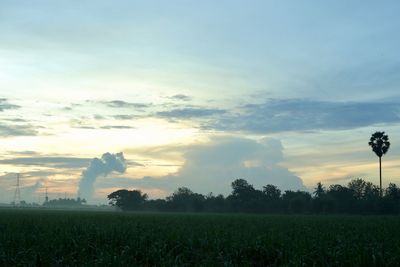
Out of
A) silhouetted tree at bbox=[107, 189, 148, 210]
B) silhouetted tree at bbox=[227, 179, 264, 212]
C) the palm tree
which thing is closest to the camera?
the palm tree

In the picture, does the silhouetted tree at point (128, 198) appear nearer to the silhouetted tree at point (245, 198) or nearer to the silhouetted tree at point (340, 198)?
the silhouetted tree at point (245, 198)

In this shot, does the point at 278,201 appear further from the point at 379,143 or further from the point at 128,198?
the point at 128,198

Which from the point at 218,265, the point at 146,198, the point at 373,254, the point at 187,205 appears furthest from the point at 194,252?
the point at 146,198

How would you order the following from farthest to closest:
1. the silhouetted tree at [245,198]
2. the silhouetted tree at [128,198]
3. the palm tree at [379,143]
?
the silhouetted tree at [128,198], the silhouetted tree at [245,198], the palm tree at [379,143]

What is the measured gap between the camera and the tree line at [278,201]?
102688 mm

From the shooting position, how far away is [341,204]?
107438mm

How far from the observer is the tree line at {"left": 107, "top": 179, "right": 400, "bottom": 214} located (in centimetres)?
10269

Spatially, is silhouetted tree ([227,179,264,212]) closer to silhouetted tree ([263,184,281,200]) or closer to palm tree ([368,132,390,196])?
silhouetted tree ([263,184,281,200])

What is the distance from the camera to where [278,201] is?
126 m

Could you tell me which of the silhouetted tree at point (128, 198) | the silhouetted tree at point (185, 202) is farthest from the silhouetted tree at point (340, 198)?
the silhouetted tree at point (128, 198)

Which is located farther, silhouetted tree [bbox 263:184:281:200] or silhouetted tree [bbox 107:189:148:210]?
silhouetted tree [bbox 107:189:148:210]

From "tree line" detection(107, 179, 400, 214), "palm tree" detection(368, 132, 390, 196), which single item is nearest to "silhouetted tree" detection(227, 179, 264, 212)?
"tree line" detection(107, 179, 400, 214)

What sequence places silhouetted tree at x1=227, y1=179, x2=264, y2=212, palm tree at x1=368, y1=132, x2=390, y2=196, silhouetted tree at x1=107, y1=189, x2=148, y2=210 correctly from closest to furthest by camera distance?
palm tree at x1=368, y1=132, x2=390, y2=196, silhouetted tree at x1=227, y1=179, x2=264, y2=212, silhouetted tree at x1=107, y1=189, x2=148, y2=210

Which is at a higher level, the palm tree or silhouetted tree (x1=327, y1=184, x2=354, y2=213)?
the palm tree
